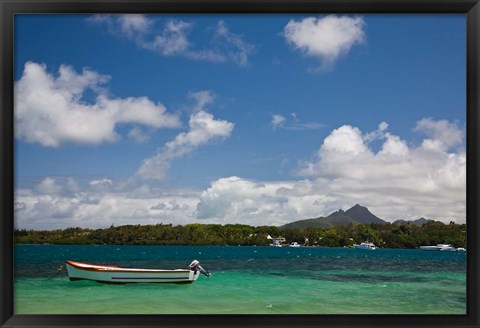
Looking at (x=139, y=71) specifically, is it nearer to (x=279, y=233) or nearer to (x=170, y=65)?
(x=170, y=65)

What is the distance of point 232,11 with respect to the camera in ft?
9.11

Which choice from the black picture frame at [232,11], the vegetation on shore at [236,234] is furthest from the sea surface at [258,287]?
the vegetation on shore at [236,234]

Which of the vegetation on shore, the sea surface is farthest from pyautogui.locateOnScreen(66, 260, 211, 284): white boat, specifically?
the vegetation on shore

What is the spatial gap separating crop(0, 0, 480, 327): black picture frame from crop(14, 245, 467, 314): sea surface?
42 cm

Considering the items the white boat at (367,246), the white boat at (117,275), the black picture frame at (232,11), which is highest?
the black picture frame at (232,11)

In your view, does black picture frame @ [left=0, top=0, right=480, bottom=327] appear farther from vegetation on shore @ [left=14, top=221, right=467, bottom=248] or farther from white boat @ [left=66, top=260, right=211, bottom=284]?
vegetation on shore @ [left=14, top=221, right=467, bottom=248]

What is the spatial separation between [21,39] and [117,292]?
12.6ft

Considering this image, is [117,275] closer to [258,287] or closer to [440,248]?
[258,287]

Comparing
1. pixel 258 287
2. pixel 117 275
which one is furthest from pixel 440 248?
pixel 117 275

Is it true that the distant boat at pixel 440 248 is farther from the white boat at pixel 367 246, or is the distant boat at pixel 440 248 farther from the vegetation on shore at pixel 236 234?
the white boat at pixel 367 246

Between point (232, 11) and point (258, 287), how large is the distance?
5663 millimetres

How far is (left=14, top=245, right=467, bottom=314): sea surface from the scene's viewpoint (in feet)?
16.0

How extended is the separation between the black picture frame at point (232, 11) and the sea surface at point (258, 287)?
1.37ft

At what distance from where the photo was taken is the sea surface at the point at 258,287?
4.88m
